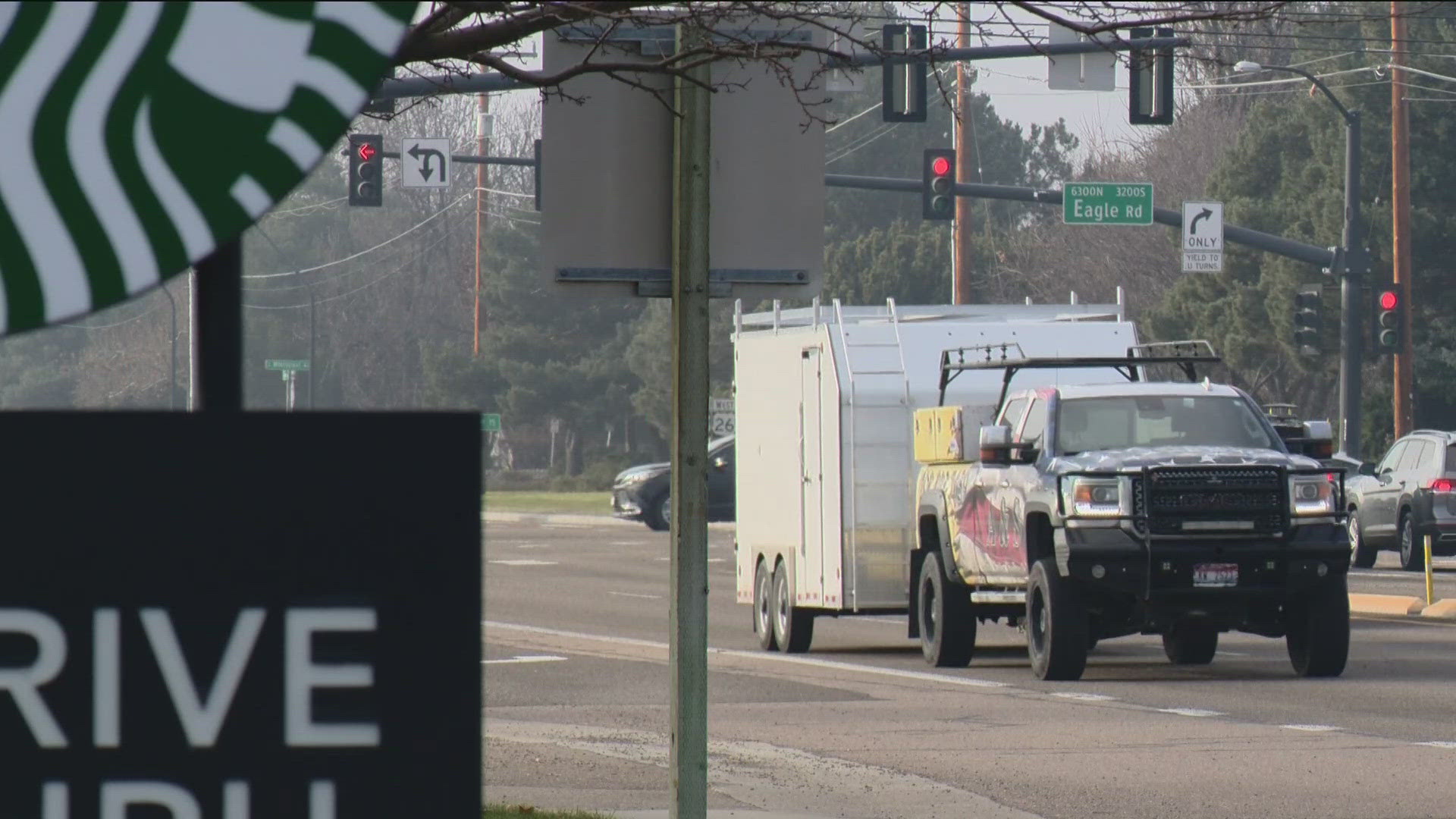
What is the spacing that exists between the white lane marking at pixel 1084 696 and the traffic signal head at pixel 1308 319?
70.8 ft

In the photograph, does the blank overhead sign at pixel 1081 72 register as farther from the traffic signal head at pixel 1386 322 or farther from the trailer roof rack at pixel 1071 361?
the traffic signal head at pixel 1386 322

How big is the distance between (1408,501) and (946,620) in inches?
588

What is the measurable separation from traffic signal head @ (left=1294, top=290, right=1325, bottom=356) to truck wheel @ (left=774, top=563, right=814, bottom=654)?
18.4m

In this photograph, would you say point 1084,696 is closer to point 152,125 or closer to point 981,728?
point 981,728

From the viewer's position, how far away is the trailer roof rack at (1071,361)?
1884 centimetres

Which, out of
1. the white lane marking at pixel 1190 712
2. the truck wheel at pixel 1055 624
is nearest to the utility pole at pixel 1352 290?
the truck wheel at pixel 1055 624

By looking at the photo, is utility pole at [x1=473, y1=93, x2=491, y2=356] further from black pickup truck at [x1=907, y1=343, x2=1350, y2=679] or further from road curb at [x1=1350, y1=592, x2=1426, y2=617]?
black pickup truck at [x1=907, y1=343, x2=1350, y2=679]

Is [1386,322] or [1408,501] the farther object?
[1386,322]

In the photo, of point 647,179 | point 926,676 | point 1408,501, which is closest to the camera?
point 647,179

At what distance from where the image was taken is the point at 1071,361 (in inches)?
749

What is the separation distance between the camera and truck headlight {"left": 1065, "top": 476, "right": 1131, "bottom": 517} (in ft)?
55.2

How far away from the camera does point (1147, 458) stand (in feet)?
55.5

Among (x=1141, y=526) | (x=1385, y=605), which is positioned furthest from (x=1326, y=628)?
(x=1385, y=605)

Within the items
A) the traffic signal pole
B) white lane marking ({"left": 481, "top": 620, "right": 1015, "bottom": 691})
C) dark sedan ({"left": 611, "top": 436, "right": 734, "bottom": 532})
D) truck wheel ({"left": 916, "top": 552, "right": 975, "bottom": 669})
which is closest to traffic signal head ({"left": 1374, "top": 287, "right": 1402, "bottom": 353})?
the traffic signal pole
